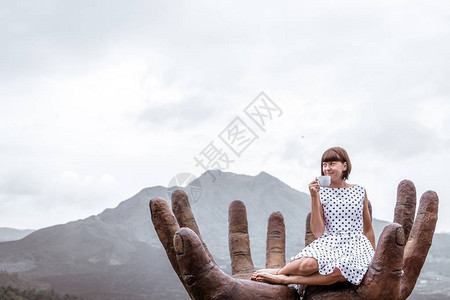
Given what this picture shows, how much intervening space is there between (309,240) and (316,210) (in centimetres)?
222

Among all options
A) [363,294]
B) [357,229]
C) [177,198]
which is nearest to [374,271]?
[363,294]

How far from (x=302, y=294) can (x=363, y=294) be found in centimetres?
62

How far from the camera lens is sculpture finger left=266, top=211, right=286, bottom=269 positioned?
6957mm

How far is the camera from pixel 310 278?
4359mm

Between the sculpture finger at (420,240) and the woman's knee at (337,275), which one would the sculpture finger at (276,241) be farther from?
the woman's knee at (337,275)

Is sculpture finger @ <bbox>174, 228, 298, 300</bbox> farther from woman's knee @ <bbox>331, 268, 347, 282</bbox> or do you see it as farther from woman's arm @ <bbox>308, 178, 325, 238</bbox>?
woman's arm @ <bbox>308, 178, 325, 238</bbox>

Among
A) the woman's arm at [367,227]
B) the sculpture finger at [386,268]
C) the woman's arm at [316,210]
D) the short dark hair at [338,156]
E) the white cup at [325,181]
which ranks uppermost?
the short dark hair at [338,156]

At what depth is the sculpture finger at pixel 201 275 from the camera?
157 inches

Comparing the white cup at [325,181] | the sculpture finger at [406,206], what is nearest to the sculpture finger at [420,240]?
the sculpture finger at [406,206]

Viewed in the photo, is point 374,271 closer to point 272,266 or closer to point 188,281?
point 188,281

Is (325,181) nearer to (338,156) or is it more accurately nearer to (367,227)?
(338,156)

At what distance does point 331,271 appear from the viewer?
4273mm

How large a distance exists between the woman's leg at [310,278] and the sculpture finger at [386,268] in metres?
0.23

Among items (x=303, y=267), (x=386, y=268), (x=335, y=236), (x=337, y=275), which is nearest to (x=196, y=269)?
(x=303, y=267)
